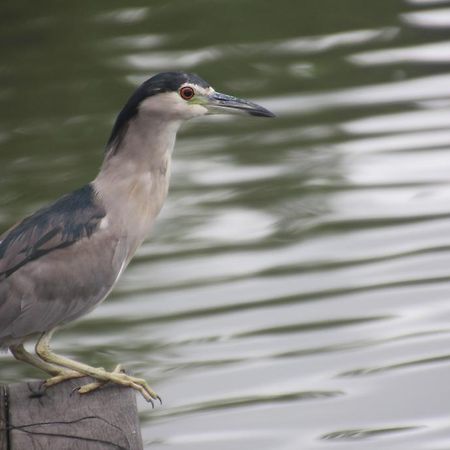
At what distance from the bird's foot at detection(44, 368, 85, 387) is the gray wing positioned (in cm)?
19

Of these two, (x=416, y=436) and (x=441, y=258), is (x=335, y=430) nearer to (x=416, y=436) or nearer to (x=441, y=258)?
(x=416, y=436)

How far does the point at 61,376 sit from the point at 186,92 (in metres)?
1.07

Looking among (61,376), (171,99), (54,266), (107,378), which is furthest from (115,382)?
(171,99)

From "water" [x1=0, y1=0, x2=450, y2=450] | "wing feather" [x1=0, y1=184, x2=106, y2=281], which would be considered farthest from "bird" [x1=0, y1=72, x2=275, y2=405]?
"water" [x1=0, y1=0, x2=450, y2=450]

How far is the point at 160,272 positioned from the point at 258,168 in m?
1.42

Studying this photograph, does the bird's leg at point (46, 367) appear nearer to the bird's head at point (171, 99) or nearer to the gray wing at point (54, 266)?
the gray wing at point (54, 266)

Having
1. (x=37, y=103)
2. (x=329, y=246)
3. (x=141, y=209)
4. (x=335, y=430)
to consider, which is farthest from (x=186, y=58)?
(x=141, y=209)

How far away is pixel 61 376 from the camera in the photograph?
485 centimetres

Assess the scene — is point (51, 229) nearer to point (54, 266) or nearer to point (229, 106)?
point (54, 266)

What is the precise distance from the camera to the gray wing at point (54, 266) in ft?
16.6

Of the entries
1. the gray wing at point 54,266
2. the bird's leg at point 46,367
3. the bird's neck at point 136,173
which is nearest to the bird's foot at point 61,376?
the bird's leg at point 46,367

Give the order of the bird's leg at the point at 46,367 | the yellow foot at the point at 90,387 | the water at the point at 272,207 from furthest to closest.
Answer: the water at the point at 272,207 < the bird's leg at the point at 46,367 < the yellow foot at the point at 90,387

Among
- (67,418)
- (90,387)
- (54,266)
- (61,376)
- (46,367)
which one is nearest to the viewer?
(67,418)

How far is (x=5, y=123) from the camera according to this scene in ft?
34.1
